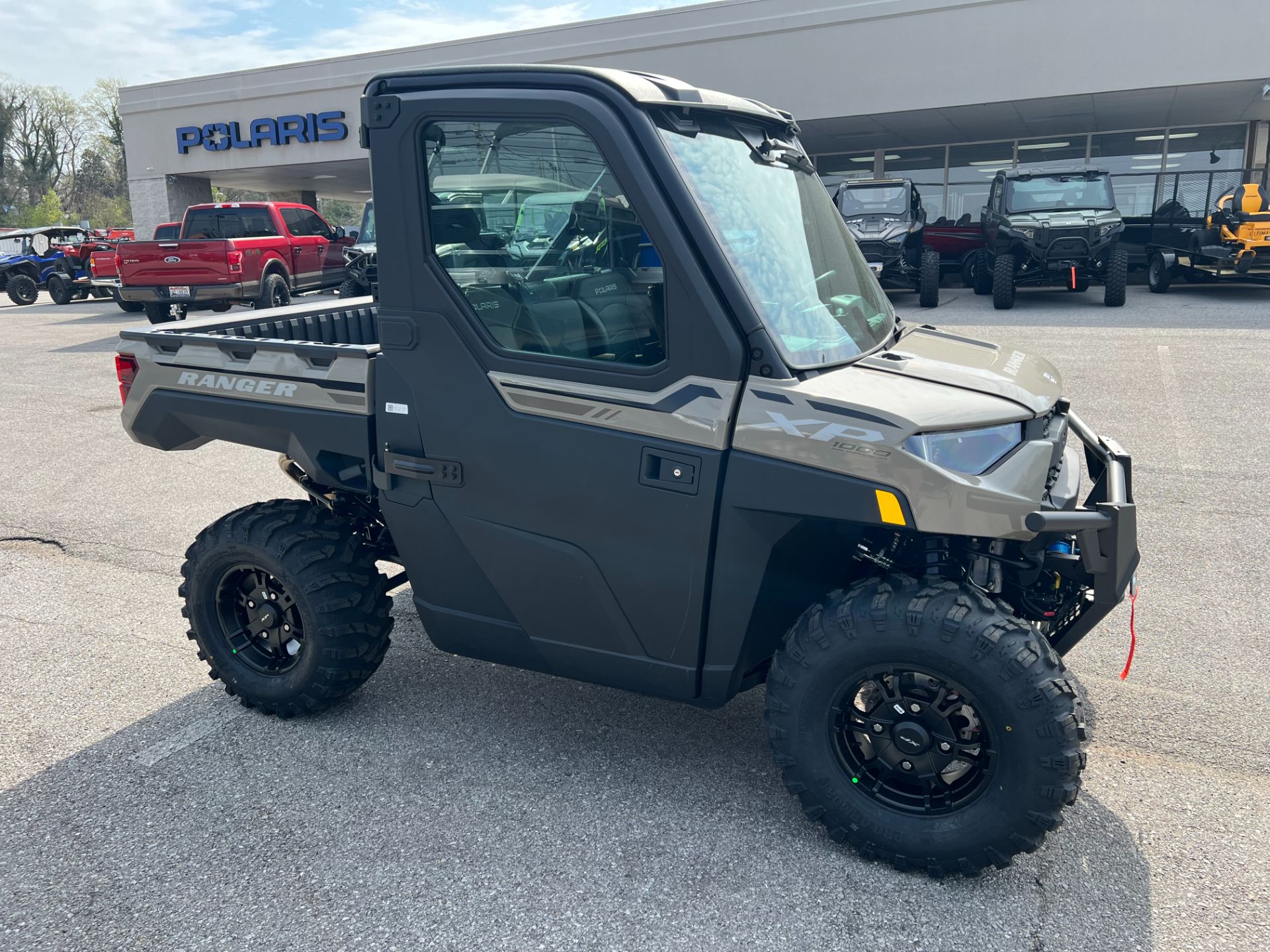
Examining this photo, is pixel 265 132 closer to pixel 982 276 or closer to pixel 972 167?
pixel 972 167

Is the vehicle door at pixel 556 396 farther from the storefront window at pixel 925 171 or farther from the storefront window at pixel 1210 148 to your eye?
the storefront window at pixel 1210 148

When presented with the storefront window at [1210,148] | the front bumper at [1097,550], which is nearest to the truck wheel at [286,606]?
the front bumper at [1097,550]

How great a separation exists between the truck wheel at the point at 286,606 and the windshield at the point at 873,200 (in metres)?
15.2

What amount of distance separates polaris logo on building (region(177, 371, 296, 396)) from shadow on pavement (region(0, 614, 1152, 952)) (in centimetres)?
129

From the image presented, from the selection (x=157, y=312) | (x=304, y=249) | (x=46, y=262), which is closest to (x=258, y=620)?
(x=157, y=312)

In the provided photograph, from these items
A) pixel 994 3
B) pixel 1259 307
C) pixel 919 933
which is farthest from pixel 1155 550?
pixel 994 3

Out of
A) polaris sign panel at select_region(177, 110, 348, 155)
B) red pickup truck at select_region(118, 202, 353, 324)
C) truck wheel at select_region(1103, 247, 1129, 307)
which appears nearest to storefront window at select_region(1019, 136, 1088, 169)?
truck wheel at select_region(1103, 247, 1129, 307)

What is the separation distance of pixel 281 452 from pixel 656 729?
5.79 feet

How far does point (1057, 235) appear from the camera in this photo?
1502 centimetres

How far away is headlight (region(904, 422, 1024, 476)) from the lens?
2.61 m

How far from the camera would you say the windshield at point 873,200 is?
57.1ft

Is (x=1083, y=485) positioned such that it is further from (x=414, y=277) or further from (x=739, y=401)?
(x=414, y=277)

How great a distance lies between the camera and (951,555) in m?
2.96

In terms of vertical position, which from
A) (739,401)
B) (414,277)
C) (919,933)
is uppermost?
(414,277)
